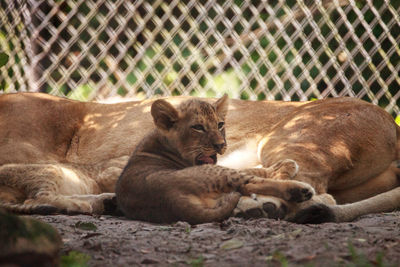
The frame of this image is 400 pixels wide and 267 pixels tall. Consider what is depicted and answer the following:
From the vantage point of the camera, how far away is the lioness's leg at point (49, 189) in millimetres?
3449

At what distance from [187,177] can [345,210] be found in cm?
95

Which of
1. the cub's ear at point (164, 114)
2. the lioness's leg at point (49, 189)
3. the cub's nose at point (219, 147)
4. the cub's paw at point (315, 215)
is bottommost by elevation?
the lioness's leg at point (49, 189)

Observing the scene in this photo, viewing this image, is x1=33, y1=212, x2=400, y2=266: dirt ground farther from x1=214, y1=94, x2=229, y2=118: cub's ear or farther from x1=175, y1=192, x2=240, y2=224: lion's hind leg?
x1=214, y1=94, x2=229, y2=118: cub's ear

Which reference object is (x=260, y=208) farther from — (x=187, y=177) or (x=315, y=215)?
(x=187, y=177)

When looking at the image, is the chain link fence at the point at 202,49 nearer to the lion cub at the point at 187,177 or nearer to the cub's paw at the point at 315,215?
the lion cub at the point at 187,177

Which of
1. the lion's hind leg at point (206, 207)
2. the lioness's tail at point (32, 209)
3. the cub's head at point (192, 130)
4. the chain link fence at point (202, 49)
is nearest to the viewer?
the lion's hind leg at point (206, 207)

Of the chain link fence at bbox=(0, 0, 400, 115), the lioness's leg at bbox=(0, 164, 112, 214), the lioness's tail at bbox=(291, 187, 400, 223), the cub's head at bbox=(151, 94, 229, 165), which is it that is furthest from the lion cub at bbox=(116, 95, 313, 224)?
the chain link fence at bbox=(0, 0, 400, 115)

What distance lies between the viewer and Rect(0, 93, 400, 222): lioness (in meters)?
3.50

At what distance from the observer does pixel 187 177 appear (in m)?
2.90

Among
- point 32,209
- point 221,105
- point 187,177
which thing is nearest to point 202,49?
point 221,105

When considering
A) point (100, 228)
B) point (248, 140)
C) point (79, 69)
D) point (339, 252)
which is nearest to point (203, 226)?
point (100, 228)

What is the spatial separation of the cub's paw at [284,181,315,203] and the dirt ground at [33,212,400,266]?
0.61 ft

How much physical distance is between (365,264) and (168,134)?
1519mm

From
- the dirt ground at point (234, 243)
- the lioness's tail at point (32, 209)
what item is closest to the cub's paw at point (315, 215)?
the dirt ground at point (234, 243)
